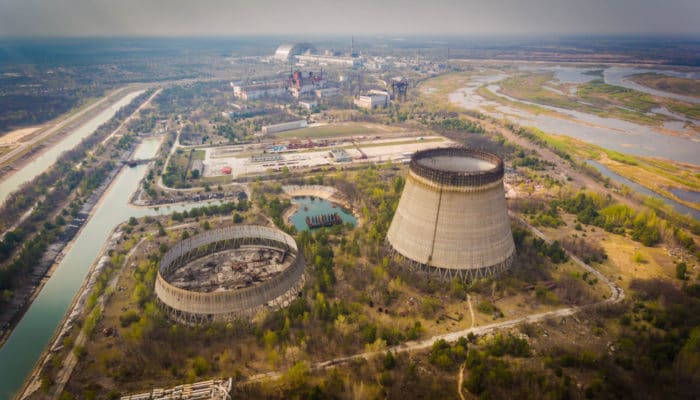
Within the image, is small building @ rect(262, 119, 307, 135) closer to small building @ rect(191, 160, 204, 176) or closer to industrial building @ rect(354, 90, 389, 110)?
small building @ rect(191, 160, 204, 176)

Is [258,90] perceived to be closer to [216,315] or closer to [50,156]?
[50,156]

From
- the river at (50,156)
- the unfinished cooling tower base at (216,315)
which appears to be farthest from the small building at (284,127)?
the unfinished cooling tower base at (216,315)

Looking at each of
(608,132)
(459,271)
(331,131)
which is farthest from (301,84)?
(459,271)

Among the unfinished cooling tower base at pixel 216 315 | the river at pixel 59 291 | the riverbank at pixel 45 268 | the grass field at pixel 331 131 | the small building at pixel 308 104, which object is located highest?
the small building at pixel 308 104

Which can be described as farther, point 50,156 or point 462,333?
point 50,156

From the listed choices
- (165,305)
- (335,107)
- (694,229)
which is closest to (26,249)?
(165,305)

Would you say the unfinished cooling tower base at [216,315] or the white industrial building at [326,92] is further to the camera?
the white industrial building at [326,92]

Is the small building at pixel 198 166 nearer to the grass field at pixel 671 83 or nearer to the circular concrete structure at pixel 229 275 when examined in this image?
the circular concrete structure at pixel 229 275
